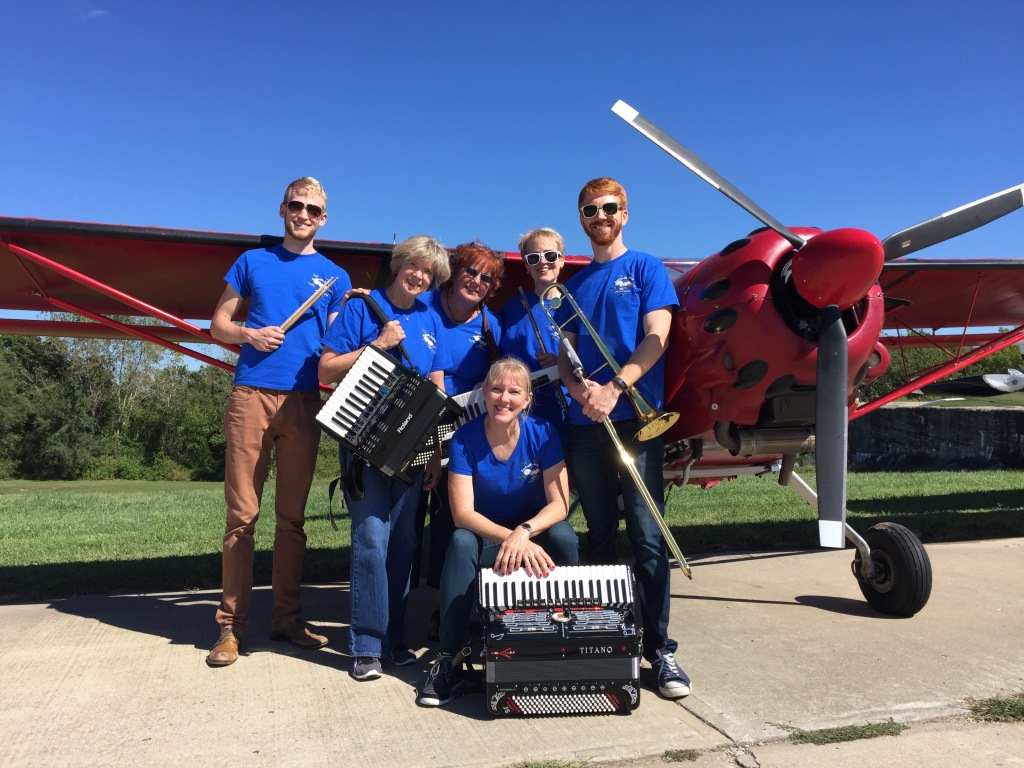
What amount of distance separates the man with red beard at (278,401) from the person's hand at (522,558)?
122 cm

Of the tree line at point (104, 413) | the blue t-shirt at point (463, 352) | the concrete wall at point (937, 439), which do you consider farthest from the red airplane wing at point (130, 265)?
the tree line at point (104, 413)

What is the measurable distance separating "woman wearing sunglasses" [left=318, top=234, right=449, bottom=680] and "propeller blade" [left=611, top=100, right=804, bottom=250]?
139 cm

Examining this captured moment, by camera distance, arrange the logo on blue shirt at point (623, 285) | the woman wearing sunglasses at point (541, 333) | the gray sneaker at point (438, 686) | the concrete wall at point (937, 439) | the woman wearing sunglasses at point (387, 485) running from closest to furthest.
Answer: the gray sneaker at point (438, 686) → the woman wearing sunglasses at point (387, 485) → the logo on blue shirt at point (623, 285) → the woman wearing sunglasses at point (541, 333) → the concrete wall at point (937, 439)

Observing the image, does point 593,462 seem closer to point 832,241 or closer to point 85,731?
point 832,241

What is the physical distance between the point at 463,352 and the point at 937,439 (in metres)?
23.8

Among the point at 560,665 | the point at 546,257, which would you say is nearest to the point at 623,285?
the point at 546,257

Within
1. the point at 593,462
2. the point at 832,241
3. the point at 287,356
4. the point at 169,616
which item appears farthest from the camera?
the point at 169,616

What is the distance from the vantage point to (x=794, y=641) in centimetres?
379

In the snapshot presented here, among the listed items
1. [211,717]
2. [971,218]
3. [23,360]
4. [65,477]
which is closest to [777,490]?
[971,218]

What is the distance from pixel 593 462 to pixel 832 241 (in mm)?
1428

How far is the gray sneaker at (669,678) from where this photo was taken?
294cm

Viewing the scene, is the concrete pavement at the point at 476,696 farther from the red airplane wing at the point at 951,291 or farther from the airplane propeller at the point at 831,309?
the red airplane wing at the point at 951,291

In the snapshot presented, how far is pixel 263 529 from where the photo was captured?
9.67 metres

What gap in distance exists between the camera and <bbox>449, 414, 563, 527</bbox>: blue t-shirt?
10.7 feet
